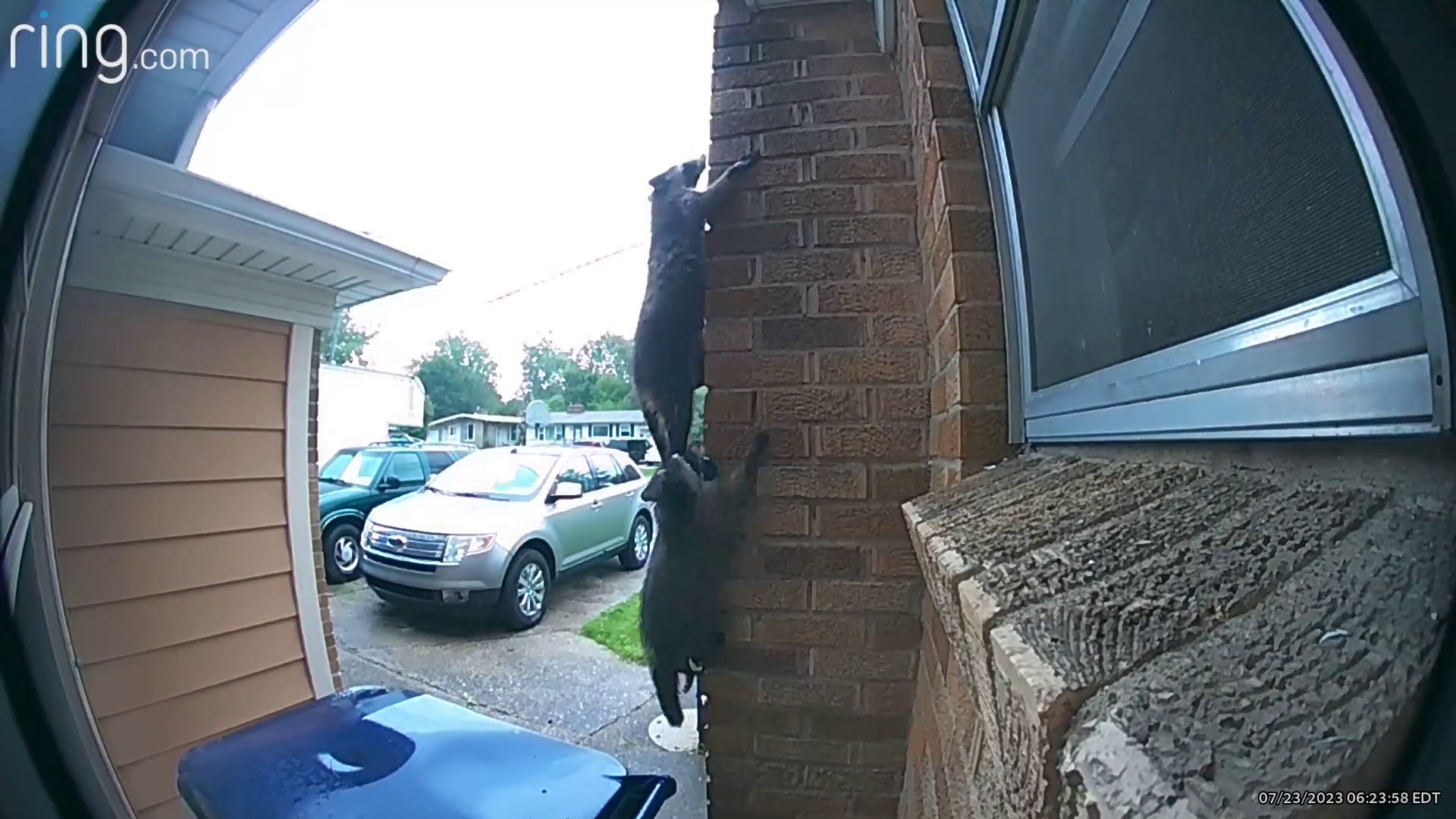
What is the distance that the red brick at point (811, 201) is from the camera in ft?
4.46

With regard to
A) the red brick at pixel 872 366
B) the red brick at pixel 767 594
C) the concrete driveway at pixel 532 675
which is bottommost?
the concrete driveway at pixel 532 675

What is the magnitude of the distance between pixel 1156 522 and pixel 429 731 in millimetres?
1218

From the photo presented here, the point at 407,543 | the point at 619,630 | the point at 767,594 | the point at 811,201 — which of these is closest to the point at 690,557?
the point at 767,594

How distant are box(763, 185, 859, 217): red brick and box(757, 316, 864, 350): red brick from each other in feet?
0.84

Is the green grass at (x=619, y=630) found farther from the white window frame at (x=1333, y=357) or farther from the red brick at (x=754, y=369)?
the white window frame at (x=1333, y=357)

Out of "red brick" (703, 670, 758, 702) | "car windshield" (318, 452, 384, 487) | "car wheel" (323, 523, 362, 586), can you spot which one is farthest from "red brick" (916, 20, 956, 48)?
"car wheel" (323, 523, 362, 586)

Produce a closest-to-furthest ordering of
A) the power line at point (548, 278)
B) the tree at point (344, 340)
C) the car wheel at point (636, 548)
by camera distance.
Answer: the tree at point (344, 340) < the power line at point (548, 278) < the car wheel at point (636, 548)

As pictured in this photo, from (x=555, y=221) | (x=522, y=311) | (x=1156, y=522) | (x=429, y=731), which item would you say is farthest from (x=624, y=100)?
(x=1156, y=522)

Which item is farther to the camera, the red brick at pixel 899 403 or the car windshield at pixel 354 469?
the car windshield at pixel 354 469

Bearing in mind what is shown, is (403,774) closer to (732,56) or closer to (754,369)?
(754,369)

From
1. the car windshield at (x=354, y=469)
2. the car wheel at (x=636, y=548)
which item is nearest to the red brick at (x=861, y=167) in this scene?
the car wheel at (x=636, y=548)

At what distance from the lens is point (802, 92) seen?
1446 mm

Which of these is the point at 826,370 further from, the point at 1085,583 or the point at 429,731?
the point at 429,731

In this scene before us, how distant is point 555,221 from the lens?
242 centimetres
